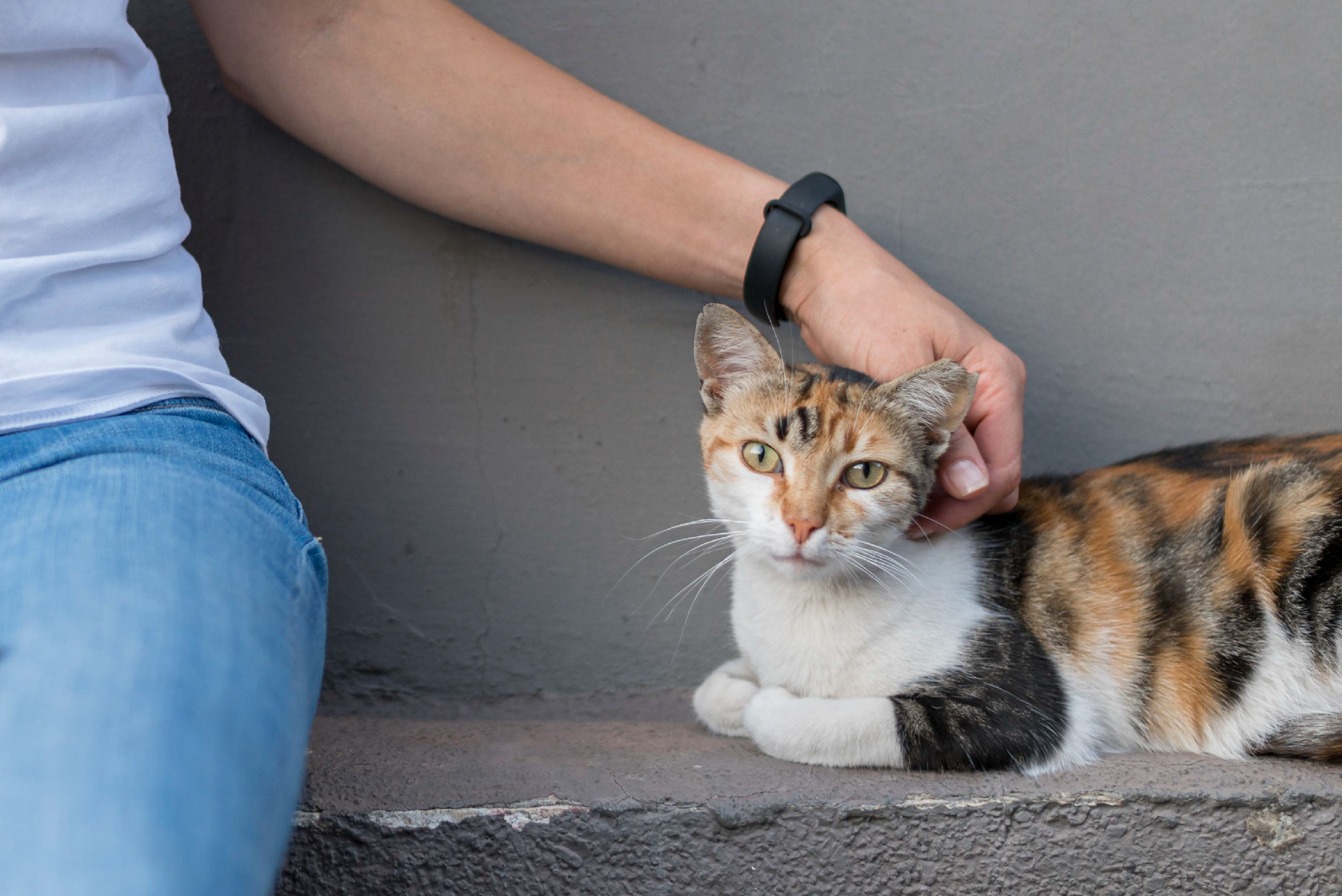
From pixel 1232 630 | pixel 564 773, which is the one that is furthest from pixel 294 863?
pixel 1232 630

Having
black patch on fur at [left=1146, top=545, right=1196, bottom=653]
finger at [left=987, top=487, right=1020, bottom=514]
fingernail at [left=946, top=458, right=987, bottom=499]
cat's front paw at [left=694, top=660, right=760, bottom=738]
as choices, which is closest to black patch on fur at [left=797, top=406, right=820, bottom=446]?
fingernail at [left=946, top=458, right=987, bottom=499]

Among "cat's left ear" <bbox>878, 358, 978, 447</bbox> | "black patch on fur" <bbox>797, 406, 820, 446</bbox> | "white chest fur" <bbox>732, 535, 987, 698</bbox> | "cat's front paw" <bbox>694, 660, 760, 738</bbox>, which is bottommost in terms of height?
"cat's front paw" <bbox>694, 660, 760, 738</bbox>

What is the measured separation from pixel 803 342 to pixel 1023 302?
1.54 ft

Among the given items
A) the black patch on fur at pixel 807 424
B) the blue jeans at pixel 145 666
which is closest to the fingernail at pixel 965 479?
the black patch on fur at pixel 807 424

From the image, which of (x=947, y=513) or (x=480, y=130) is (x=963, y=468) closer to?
(x=947, y=513)

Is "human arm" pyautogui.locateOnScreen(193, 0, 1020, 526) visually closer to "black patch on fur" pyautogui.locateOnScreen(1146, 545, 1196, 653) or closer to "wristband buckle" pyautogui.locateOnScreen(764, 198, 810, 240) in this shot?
"wristband buckle" pyautogui.locateOnScreen(764, 198, 810, 240)

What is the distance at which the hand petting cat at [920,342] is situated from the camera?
58.8 inches

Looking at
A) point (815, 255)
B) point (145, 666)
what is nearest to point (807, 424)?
point (815, 255)

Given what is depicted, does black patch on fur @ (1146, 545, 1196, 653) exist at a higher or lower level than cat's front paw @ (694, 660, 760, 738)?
higher

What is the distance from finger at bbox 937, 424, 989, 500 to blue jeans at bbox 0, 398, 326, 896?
0.94 m

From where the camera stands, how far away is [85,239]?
1114 mm

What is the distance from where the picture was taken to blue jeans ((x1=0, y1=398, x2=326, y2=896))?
0.68 meters

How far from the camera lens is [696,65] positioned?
1.96 metres

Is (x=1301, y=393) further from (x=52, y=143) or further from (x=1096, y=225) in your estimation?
(x=52, y=143)
